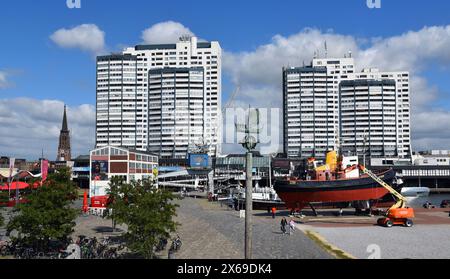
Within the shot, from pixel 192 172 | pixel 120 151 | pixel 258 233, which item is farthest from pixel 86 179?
pixel 258 233

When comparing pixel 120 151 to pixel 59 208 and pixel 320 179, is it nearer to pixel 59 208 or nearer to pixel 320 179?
pixel 320 179

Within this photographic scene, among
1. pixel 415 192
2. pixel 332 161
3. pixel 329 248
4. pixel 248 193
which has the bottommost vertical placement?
pixel 415 192

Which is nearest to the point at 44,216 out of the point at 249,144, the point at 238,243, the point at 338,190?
the point at 238,243

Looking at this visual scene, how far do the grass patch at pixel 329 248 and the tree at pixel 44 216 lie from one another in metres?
16.9

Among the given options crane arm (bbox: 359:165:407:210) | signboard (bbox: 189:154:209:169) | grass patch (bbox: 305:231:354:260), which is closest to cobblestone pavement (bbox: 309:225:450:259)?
grass patch (bbox: 305:231:354:260)

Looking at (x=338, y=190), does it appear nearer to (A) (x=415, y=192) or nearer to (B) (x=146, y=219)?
(B) (x=146, y=219)

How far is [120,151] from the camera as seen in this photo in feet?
297

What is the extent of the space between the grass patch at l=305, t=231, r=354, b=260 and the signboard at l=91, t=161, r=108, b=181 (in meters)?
55.3

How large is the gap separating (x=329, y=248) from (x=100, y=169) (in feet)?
214

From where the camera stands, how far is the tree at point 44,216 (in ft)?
87.1

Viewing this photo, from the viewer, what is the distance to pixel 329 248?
3139 cm
